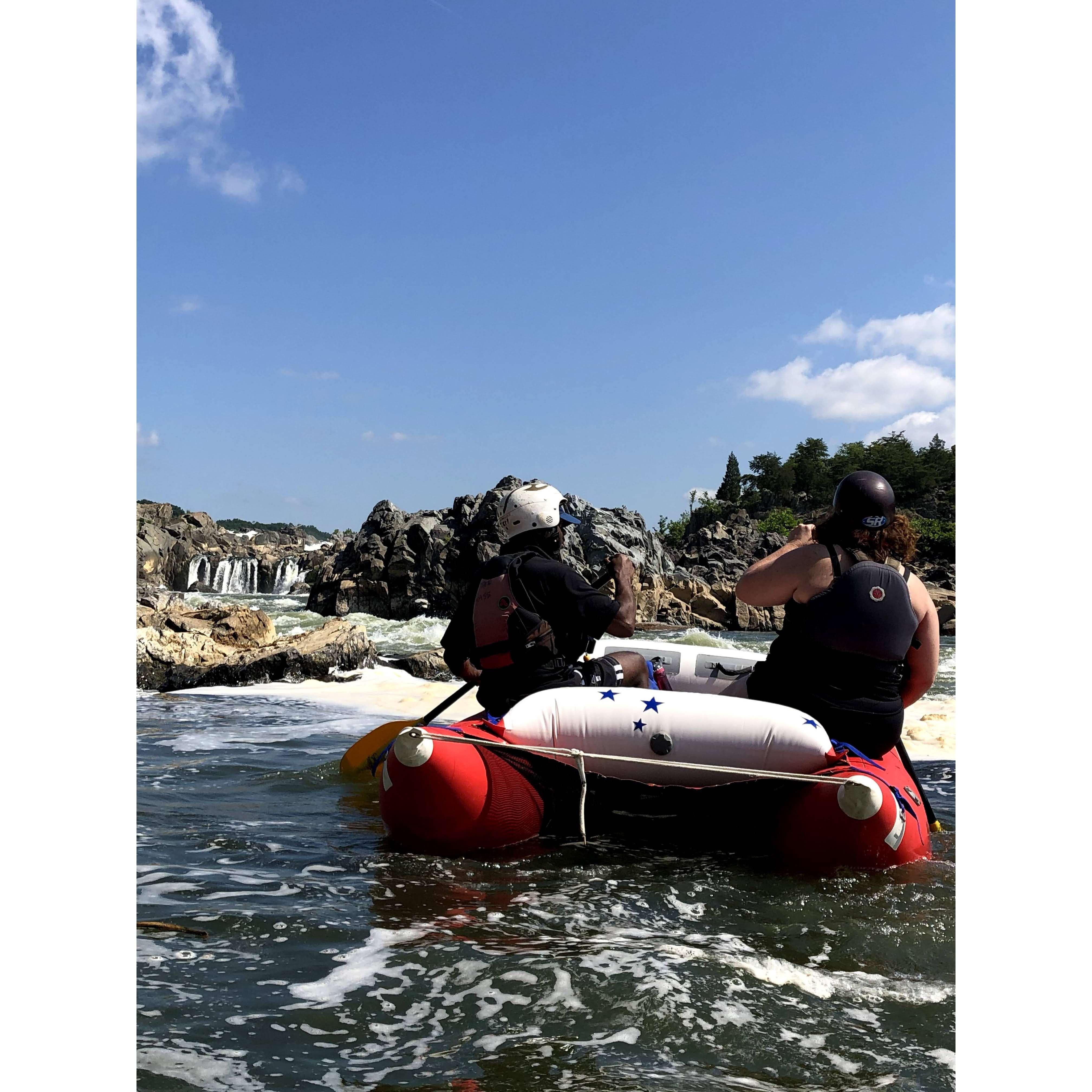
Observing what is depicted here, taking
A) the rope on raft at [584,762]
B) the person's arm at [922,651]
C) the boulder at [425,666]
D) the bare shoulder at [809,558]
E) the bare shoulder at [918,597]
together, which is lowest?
the boulder at [425,666]

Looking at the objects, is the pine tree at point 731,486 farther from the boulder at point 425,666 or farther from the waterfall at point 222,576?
the boulder at point 425,666

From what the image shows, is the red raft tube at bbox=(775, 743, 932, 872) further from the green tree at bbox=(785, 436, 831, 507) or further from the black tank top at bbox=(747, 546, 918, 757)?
the green tree at bbox=(785, 436, 831, 507)

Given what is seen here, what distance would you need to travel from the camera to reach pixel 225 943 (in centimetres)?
303

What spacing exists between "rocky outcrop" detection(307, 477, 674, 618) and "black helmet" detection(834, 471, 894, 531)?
99.4ft

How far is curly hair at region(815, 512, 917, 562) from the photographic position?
4.11 metres

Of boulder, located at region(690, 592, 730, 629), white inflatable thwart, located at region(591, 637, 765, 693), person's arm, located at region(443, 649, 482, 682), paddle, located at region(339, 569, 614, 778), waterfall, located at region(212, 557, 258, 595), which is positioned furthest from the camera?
waterfall, located at region(212, 557, 258, 595)

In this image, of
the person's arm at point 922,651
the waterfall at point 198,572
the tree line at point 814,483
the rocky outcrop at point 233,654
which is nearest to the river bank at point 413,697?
the rocky outcrop at point 233,654

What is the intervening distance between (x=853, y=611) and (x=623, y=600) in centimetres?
111

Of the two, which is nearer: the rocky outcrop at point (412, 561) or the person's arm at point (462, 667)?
the person's arm at point (462, 667)

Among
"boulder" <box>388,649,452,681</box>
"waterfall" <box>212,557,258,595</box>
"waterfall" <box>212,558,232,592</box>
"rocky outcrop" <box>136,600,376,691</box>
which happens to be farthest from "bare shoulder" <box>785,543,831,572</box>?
"waterfall" <box>212,558,232,592</box>

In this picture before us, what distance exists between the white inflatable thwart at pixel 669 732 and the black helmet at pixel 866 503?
90cm

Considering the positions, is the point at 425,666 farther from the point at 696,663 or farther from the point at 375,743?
the point at 696,663

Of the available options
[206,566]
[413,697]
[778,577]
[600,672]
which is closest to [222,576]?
[206,566]

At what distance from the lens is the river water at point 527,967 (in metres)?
2.24
